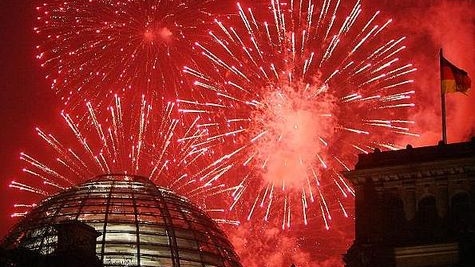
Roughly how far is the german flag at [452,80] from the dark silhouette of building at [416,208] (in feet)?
11.5

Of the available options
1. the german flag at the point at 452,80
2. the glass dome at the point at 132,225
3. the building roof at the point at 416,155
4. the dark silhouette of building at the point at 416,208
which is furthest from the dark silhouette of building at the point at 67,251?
the german flag at the point at 452,80

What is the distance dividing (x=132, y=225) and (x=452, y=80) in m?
21.2

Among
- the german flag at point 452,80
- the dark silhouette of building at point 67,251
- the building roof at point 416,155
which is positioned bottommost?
the dark silhouette of building at point 67,251

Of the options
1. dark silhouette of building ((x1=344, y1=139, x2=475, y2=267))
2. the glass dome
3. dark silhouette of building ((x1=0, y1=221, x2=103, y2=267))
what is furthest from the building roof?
dark silhouette of building ((x1=0, y1=221, x2=103, y2=267))

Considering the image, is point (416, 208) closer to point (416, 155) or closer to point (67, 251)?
point (416, 155)

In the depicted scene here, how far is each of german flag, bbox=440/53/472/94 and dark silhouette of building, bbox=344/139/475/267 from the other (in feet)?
11.5

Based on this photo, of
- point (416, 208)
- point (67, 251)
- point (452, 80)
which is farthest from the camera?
point (452, 80)

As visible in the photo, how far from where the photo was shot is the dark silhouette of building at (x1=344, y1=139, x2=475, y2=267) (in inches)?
2483

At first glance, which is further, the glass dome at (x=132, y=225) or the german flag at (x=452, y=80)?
the german flag at (x=452, y=80)

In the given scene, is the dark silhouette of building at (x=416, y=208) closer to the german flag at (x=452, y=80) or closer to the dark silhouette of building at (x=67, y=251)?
the german flag at (x=452, y=80)

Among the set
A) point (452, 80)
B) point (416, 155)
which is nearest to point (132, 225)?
point (416, 155)

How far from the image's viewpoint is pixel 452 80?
2601 inches

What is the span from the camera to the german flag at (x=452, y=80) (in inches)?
2596

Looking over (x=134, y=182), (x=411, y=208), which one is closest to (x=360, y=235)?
(x=411, y=208)
